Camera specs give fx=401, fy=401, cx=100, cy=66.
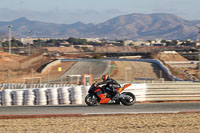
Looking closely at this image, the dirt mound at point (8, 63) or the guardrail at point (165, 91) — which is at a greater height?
the dirt mound at point (8, 63)

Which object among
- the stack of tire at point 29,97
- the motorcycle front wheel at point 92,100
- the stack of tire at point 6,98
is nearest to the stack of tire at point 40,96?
the stack of tire at point 29,97

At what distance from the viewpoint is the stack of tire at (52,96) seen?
19078mm

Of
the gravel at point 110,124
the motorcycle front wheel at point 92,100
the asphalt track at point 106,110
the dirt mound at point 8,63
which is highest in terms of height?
the dirt mound at point 8,63

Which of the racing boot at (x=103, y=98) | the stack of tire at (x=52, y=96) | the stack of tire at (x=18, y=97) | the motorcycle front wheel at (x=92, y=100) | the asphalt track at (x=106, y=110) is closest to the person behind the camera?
the asphalt track at (x=106, y=110)

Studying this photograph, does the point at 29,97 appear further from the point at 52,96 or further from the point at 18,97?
the point at 52,96

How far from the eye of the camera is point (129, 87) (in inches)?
755

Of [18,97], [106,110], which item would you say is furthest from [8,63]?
[106,110]

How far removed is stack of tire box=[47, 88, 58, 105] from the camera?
62.6ft

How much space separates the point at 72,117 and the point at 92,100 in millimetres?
3148

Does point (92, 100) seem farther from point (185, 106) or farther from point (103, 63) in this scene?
point (103, 63)

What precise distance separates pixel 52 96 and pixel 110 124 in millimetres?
7390

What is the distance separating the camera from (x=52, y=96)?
62.8 feet

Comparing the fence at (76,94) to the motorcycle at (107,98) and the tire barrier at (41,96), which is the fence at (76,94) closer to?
the tire barrier at (41,96)

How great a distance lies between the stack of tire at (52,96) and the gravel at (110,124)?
513cm
